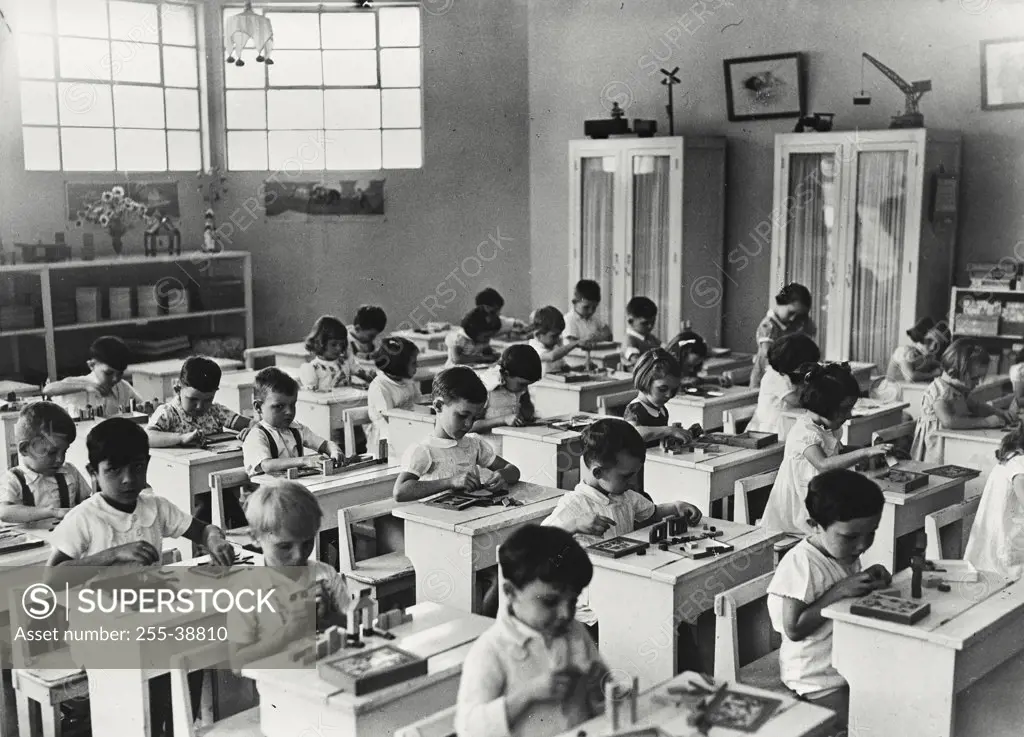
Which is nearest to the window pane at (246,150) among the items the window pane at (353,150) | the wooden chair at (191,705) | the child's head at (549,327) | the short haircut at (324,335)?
the window pane at (353,150)

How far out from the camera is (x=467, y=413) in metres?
4.70

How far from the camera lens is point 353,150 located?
10797 mm

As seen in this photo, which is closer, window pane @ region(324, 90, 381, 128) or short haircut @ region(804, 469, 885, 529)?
short haircut @ region(804, 469, 885, 529)

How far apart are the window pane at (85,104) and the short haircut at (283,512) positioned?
24.6ft

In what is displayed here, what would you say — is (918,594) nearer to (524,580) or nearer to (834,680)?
(834,680)

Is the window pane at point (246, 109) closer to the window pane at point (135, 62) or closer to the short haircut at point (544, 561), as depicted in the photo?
the window pane at point (135, 62)

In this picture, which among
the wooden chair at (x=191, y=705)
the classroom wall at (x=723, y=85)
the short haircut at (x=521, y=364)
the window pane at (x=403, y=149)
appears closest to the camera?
the wooden chair at (x=191, y=705)

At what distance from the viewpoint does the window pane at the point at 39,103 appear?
30.9ft

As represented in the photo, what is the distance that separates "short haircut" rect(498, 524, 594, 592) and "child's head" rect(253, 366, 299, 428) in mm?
2694

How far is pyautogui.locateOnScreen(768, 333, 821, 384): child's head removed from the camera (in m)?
5.98

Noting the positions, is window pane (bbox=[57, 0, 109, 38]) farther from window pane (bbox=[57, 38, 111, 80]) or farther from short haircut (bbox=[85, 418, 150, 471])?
short haircut (bbox=[85, 418, 150, 471])

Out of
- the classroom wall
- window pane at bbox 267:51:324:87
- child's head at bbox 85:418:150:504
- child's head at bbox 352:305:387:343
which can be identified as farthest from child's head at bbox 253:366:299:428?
window pane at bbox 267:51:324:87

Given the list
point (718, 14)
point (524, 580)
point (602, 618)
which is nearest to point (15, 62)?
point (718, 14)

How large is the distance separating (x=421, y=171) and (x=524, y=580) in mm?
8762
